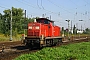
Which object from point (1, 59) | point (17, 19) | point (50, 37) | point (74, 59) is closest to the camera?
point (74, 59)

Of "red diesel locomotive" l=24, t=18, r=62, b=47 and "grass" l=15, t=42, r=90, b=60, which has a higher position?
"red diesel locomotive" l=24, t=18, r=62, b=47

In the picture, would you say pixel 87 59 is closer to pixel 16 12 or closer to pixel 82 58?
pixel 82 58

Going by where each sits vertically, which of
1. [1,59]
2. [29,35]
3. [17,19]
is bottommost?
[1,59]

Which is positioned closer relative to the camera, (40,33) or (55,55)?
(55,55)


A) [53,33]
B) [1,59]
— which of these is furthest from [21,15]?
[1,59]

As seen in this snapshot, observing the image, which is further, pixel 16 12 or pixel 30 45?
pixel 16 12

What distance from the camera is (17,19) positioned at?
88438 millimetres

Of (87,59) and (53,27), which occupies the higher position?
(53,27)

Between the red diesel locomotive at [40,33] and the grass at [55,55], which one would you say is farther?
the red diesel locomotive at [40,33]

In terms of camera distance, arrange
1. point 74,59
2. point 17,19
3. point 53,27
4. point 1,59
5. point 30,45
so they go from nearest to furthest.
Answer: point 74,59, point 1,59, point 30,45, point 53,27, point 17,19

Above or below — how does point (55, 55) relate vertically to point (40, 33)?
below

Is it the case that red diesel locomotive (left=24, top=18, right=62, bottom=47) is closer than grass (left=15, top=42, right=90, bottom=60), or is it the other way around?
grass (left=15, top=42, right=90, bottom=60)

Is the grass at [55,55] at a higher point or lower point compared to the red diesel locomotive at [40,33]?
lower

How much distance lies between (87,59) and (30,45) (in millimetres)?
12034
